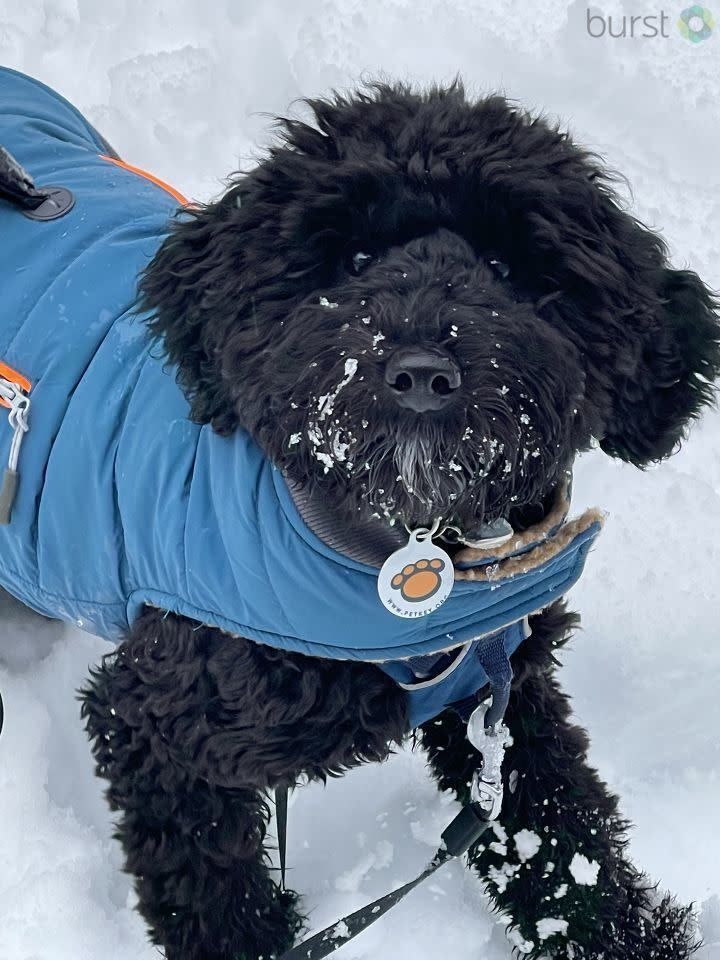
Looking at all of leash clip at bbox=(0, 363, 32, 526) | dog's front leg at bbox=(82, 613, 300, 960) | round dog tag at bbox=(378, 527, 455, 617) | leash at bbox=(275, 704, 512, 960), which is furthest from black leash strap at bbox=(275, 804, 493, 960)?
leash clip at bbox=(0, 363, 32, 526)

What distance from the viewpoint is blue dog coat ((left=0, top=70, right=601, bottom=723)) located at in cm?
194

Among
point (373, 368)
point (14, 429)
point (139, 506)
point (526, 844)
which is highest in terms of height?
point (373, 368)

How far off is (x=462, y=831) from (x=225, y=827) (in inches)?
20.2

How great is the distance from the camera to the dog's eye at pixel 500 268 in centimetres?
185

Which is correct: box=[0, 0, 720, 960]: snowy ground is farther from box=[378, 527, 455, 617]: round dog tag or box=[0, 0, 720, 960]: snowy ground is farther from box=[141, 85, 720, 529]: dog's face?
box=[141, 85, 720, 529]: dog's face

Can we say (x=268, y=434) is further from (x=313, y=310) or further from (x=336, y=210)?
(x=336, y=210)

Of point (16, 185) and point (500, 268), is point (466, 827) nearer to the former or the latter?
point (500, 268)

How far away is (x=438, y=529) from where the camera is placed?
1.93 metres

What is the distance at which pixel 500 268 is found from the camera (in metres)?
1.86

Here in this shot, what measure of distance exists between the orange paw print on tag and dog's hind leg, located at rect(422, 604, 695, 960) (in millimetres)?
685

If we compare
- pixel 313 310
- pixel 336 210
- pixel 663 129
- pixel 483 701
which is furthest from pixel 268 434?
pixel 663 129

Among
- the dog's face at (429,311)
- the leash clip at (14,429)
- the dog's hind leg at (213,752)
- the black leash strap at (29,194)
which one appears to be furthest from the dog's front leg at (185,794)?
the black leash strap at (29,194)

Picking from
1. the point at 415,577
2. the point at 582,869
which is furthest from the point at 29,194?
the point at 582,869

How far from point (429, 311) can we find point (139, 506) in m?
0.78
